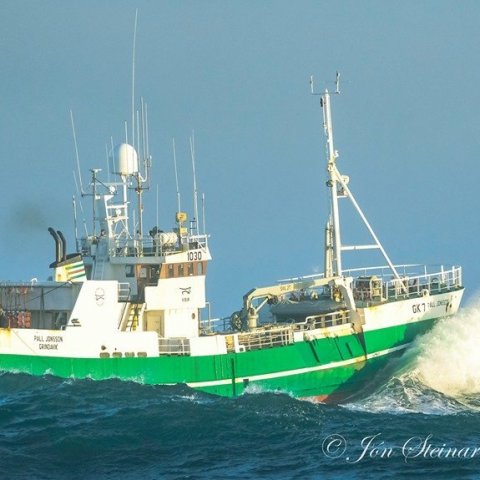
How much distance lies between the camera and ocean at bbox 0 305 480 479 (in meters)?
35.6

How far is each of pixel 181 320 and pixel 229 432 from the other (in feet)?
32.1

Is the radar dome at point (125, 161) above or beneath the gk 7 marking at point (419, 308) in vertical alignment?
above

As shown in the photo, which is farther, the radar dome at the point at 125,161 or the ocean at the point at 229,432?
the radar dome at the point at 125,161

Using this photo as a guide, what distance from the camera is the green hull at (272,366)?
153 feet

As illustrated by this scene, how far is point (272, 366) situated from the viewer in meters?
49.8

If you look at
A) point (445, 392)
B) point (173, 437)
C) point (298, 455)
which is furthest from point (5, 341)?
point (445, 392)

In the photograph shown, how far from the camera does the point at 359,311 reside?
2068 inches

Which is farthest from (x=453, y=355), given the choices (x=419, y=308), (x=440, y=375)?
(x=419, y=308)

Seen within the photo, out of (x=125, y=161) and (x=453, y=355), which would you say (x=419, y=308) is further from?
(x=125, y=161)

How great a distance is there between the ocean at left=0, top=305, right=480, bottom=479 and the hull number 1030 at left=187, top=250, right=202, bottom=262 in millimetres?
5105

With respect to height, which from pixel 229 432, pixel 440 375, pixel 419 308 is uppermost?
pixel 419 308

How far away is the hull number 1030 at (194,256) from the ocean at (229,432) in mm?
5105

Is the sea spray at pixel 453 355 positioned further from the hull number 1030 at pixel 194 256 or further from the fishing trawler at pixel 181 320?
the hull number 1030 at pixel 194 256

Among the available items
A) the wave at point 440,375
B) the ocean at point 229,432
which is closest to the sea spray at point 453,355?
the wave at point 440,375
